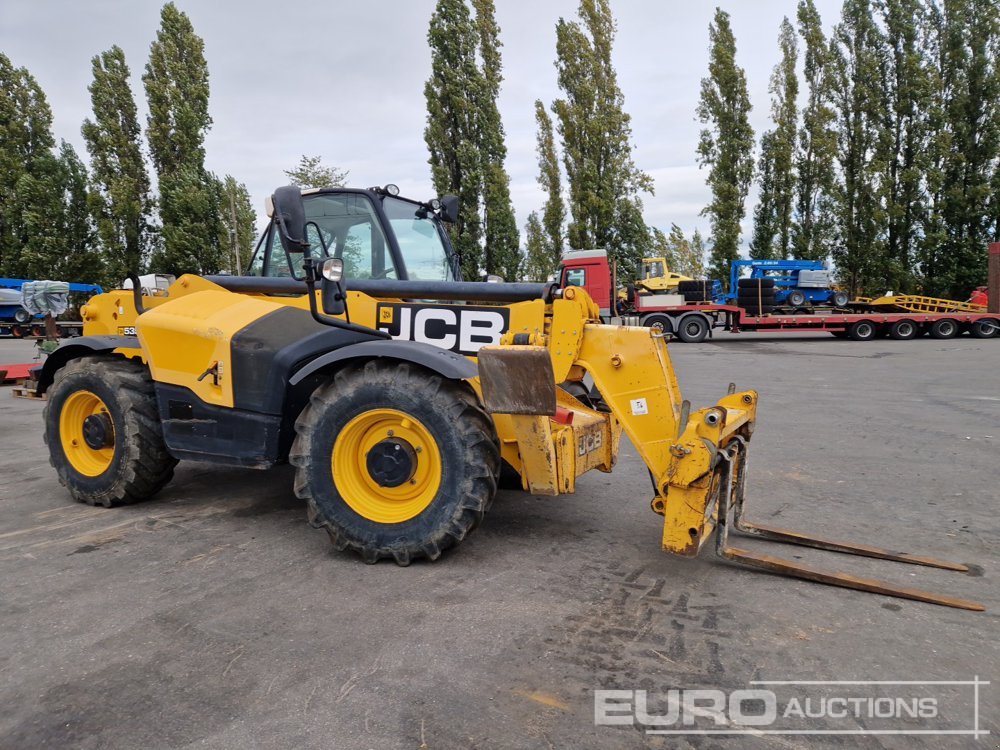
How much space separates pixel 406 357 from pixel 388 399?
0.25 m

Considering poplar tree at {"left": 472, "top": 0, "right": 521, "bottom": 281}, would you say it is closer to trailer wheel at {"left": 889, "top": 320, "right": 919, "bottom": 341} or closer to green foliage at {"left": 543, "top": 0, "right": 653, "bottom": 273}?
green foliage at {"left": 543, "top": 0, "right": 653, "bottom": 273}

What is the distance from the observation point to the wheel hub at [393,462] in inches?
138

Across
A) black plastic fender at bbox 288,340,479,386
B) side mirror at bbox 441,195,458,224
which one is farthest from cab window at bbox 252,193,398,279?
black plastic fender at bbox 288,340,479,386

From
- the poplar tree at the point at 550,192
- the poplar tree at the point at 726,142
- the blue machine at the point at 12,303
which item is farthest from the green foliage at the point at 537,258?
the blue machine at the point at 12,303

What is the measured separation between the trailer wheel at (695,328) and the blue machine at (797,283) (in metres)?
2.07

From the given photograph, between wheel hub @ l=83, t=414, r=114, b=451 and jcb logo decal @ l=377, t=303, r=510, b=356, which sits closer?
jcb logo decal @ l=377, t=303, r=510, b=356

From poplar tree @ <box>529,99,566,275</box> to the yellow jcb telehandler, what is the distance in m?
27.6

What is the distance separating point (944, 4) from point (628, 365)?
111 feet

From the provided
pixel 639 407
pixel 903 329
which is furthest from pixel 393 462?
pixel 903 329

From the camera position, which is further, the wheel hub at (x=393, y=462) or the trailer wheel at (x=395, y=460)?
the wheel hub at (x=393, y=462)

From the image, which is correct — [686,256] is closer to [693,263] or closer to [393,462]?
[693,263]

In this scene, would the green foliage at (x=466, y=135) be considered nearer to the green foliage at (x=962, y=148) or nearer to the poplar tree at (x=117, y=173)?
the poplar tree at (x=117, y=173)

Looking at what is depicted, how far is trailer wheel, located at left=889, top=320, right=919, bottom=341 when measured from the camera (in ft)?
70.4

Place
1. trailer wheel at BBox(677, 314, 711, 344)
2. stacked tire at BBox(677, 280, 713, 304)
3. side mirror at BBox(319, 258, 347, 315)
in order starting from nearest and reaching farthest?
side mirror at BBox(319, 258, 347, 315) → trailer wheel at BBox(677, 314, 711, 344) → stacked tire at BBox(677, 280, 713, 304)
